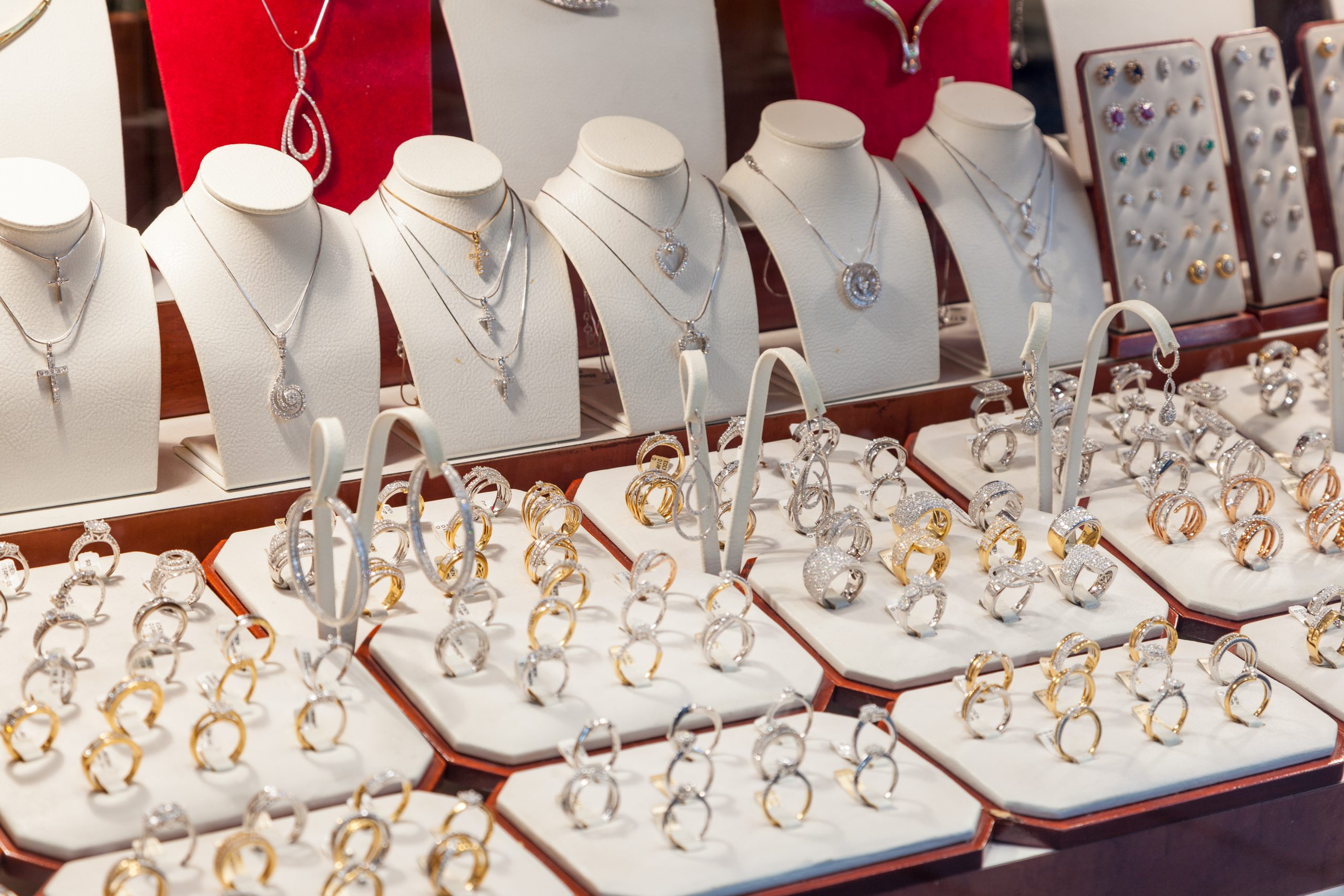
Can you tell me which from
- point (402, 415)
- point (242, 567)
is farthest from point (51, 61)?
point (402, 415)

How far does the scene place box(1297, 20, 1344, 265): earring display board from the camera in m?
2.39

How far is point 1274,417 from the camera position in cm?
214

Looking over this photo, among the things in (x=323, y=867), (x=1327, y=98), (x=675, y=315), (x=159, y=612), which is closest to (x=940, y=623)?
(x=675, y=315)

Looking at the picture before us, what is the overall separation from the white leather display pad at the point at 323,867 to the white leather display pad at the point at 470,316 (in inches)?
29.4

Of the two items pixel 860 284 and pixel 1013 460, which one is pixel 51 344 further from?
pixel 1013 460

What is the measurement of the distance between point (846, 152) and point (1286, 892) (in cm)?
121

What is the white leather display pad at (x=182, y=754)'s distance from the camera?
116 cm

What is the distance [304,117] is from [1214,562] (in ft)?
4.73

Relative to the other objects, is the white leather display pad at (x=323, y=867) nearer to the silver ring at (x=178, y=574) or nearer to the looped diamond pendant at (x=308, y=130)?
the silver ring at (x=178, y=574)

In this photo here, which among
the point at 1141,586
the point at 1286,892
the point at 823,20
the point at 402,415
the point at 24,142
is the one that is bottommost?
the point at 1286,892

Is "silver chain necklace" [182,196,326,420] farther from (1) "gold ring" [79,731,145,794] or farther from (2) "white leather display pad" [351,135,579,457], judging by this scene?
(1) "gold ring" [79,731,145,794]

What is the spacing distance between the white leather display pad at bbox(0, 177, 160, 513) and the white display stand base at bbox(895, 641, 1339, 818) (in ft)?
3.34

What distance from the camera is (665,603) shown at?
4.87 feet

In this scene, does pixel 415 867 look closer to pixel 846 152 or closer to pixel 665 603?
pixel 665 603
